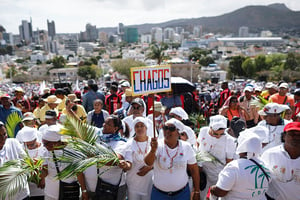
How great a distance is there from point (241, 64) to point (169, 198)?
256 ft

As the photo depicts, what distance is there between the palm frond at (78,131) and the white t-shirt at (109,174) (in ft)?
0.84

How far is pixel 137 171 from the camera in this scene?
9.73 ft

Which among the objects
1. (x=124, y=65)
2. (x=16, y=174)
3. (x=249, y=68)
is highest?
(x=16, y=174)

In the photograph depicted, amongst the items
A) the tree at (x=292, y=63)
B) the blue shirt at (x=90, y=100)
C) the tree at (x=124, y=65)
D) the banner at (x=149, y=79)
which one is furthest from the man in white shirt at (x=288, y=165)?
the tree at (x=292, y=63)

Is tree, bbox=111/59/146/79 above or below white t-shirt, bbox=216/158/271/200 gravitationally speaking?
below

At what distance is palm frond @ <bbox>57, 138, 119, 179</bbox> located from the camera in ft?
8.00

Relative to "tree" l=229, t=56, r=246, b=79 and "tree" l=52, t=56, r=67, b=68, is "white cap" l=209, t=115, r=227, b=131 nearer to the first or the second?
"tree" l=229, t=56, r=246, b=79

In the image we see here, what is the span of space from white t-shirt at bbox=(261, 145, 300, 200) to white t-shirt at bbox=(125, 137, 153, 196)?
53.2 inches

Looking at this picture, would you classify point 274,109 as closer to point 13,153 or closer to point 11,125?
point 13,153

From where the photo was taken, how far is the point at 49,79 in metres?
87.2

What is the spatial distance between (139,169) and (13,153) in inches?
58.2

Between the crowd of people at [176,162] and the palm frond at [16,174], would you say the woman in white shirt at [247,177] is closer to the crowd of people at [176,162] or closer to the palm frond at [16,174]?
the crowd of people at [176,162]

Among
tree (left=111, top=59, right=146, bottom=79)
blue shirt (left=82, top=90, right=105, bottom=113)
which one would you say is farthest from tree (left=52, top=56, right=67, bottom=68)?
blue shirt (left=82, top=90, right=105, bottom=113)

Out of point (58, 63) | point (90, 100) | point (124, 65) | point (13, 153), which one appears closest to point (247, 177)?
point (13, 153)
